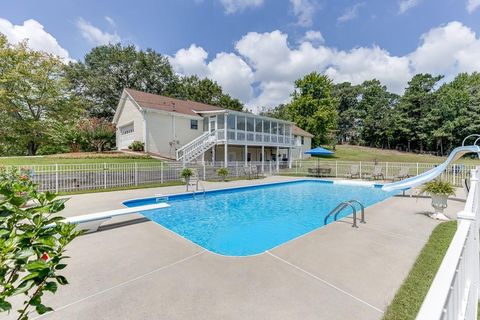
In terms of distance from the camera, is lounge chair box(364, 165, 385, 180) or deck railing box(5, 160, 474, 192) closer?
deck railing box(5, 160, 474, 192)

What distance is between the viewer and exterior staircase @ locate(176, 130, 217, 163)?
19.8 meters

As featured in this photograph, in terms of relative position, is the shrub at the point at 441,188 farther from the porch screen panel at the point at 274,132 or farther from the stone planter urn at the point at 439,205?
the porch screen panel at the point at 274,132

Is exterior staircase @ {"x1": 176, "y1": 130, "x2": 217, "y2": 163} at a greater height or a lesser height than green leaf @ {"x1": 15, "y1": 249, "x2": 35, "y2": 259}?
greater

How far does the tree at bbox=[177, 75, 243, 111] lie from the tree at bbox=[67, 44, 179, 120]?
2.10 meters

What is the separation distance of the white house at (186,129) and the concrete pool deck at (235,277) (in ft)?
48.1

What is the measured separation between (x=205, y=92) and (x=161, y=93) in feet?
25.9

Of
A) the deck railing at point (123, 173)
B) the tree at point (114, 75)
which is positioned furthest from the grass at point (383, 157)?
the tree at point (114, 75)

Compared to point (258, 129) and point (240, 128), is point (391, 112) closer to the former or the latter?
point (258, 129)

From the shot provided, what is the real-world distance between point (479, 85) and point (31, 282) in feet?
220

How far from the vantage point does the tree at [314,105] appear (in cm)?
3894

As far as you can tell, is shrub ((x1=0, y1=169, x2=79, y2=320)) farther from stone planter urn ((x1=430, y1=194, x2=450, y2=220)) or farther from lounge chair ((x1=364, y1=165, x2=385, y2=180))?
lounge chair ((x1=364, y1=165, x2=385, y2=180))

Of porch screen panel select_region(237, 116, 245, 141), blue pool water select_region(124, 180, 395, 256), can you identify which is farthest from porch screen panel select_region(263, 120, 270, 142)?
blue pool water select_region(124, 180, 395, 256)

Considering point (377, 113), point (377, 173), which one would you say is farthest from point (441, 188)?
point (377, 113)

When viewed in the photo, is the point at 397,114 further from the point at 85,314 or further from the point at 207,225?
the point at 85,314
